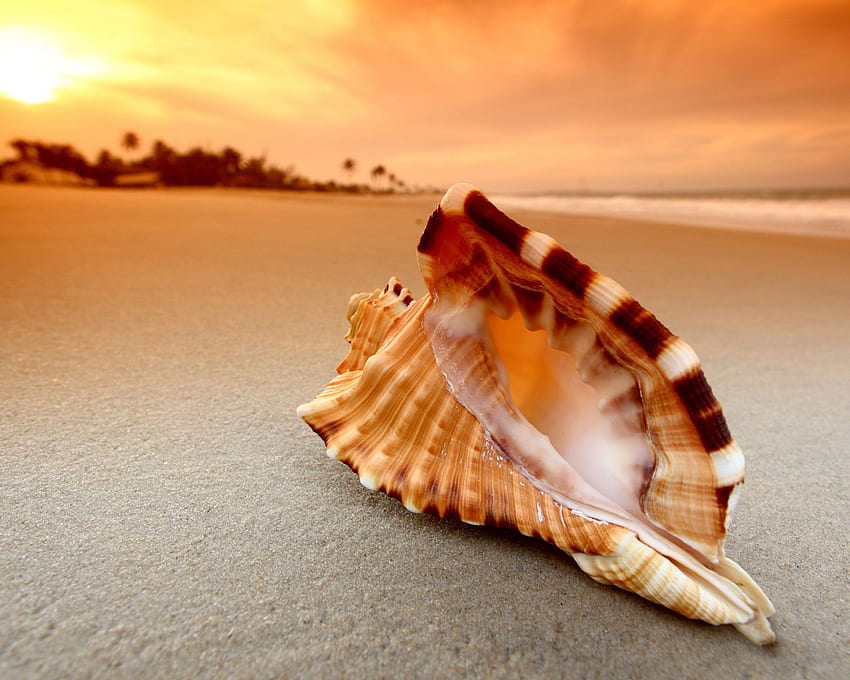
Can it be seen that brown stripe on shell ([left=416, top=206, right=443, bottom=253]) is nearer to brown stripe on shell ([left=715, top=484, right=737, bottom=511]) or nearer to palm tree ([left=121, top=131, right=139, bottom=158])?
brown stripe on shell ([left=715, top=484, right=737, bottom=511])

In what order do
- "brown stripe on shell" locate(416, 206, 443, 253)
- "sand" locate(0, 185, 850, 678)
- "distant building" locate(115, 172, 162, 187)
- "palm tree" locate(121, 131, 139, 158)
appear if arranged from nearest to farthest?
"sand" locate(0, 185, 850, 678)
"brown stripe on shell" locate(416, 206, 443, 253)
"distant building" locate(115, 172, 162, 187)
"palm tree" locate(121, 131, 139, 158)

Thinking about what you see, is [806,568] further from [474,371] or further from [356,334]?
[356,334]

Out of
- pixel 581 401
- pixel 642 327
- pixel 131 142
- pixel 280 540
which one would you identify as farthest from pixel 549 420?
pixel 131 142

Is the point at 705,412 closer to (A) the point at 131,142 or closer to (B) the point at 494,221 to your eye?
(B) the point at 494,221

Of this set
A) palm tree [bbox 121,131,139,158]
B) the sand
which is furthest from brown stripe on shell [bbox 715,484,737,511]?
palm tree [bbox 121,131,139,158]

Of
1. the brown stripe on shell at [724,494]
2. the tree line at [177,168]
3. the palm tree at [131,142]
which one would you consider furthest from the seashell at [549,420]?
the palm tree at [131,142]

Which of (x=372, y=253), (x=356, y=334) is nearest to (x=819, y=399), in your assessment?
(x=356, y=334)
